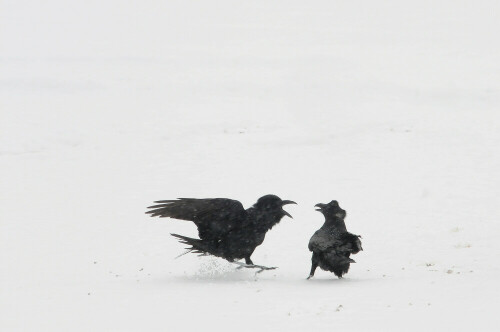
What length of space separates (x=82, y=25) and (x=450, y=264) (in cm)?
5924

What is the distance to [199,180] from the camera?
22078 millimetres

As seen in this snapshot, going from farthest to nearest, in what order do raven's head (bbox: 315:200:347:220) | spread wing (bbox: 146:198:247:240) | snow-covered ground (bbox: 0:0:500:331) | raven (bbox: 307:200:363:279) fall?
raven's head (bbox: 315:200:347:220) < spread wing (bbox: 146:198:247:240) < raven (bbox: 307:200:363:279) < snow-covered ground (bbox: 0:0:500:331)

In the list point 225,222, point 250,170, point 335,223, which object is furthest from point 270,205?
point 250,170

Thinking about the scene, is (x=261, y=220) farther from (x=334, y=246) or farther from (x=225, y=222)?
(x=334, y=246)

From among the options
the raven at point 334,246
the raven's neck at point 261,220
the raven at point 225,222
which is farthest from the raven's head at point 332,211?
the raven's neck at point 261,220

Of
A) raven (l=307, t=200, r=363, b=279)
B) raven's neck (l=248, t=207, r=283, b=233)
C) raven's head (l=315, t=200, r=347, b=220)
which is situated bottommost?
raven (l=307, t=200, r=363, b=279)

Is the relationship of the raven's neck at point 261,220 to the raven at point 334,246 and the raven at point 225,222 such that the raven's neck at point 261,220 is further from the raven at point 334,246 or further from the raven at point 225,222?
the raven at point 334,246

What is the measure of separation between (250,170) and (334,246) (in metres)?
12.1

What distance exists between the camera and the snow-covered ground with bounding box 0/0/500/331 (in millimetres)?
9406

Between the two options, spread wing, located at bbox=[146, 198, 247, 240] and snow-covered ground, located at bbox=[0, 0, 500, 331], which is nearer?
snow-covered ground, located at bbox=[0, 0, 500, 331]

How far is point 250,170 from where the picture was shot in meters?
23.3

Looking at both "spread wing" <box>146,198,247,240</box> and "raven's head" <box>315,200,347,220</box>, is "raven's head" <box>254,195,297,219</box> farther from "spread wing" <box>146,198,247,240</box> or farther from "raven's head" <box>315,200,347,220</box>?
"raven's head" <box>315,200,347,220</box>

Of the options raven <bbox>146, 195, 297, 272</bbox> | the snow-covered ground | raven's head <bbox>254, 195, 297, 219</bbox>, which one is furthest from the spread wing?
the snow-covered ground

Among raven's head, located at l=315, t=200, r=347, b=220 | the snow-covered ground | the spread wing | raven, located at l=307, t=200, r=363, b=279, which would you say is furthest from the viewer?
raven's head, located at l=315, t=200, r=347, b=220
